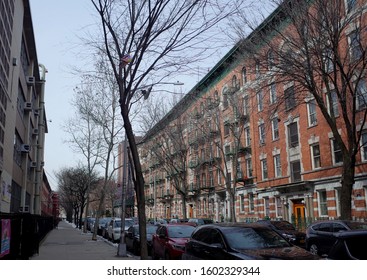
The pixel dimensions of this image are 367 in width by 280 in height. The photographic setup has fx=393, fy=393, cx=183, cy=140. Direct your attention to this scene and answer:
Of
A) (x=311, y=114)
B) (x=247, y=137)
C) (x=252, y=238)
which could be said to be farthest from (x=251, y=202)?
(x=252, y=238)

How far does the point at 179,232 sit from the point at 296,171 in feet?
67.2

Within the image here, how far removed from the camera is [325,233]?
1595cm

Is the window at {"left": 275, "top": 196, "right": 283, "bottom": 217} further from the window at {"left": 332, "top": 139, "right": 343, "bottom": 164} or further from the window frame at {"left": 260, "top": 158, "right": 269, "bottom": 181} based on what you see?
the window at {"left": 332, "top": 139, "right": 343, "bottom": 164}

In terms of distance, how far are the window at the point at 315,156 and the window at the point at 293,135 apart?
2.14m

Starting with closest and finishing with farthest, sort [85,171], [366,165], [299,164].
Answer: [366,165] → [299,164] → [85,171]

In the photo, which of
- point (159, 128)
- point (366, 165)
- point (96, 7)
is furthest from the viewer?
point (159, 128)

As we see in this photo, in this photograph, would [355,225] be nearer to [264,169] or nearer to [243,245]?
[243,245]

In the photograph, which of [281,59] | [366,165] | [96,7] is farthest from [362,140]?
[96,7]

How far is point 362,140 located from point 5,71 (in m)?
22.2

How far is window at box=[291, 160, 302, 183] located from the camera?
1275 inches

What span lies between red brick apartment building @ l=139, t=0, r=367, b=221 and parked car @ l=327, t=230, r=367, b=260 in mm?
12569

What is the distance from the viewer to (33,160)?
38219 millimetres

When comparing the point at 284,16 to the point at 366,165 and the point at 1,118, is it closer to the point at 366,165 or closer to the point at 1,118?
the point at 366,165

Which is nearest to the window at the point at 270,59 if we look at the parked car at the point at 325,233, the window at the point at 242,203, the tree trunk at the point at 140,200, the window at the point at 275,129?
the parked car at the point at 325,233
